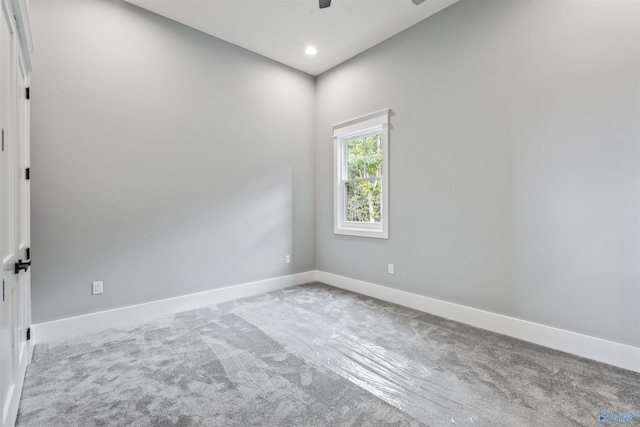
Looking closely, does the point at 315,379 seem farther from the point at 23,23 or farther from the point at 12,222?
the point at 23,23

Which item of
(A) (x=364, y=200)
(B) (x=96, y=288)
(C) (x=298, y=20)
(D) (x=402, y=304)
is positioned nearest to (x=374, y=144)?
(A) (x=364, y=200)

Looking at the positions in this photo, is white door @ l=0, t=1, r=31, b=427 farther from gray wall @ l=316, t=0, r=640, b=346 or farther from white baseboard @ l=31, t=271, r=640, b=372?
gray wall @ l=316, t=0, r=640, b=346

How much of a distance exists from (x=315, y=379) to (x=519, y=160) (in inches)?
98.9

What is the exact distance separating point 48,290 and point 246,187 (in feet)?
7.25

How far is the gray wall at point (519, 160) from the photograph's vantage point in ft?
7.28

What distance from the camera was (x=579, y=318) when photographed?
93.4 inches

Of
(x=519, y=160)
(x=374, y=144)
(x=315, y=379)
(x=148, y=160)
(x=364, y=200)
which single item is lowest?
(x=315, y=379)

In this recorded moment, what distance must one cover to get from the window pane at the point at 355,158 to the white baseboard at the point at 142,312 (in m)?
1.84

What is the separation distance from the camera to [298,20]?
334 cm

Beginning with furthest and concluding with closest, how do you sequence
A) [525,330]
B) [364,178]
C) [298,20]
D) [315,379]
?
[364,178] < [298,20] < [525,330] < [315,379]

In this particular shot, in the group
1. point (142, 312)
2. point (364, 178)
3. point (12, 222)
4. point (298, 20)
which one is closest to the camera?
point (12, 222)

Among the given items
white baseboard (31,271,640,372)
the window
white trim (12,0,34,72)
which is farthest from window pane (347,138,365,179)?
white trim (12,0,34,72)

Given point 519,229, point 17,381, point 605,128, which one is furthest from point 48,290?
point 605,128

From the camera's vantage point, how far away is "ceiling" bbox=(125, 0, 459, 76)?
10.2ft
